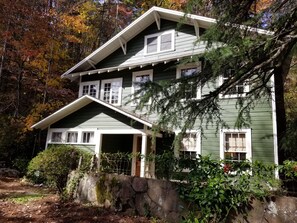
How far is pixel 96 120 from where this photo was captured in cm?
1113

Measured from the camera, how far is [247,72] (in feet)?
16.7

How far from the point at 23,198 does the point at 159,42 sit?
9.22m

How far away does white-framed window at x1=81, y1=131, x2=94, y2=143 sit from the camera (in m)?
11.3

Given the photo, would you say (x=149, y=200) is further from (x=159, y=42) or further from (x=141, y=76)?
(x=159, y=42)

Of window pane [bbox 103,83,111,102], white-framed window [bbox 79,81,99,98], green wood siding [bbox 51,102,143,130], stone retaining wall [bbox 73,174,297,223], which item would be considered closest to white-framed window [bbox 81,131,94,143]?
green wood siding [bbox 51,102,143,130]

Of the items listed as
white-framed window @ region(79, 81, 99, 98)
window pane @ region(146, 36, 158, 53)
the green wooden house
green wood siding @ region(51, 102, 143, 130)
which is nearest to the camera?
the green wooden house

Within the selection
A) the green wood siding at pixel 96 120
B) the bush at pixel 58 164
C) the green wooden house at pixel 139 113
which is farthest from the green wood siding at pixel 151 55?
the bush at pixel 58 164

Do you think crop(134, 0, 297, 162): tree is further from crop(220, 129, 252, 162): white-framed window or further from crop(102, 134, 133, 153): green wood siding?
crop(102, 134, 133, 153): green wood siding

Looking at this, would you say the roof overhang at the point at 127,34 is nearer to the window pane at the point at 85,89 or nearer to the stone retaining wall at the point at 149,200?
the window pane at the point at 85,89

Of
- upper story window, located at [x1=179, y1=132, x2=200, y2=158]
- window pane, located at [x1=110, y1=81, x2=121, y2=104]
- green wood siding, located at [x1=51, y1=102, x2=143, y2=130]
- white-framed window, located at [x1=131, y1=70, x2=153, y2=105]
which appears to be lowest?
upper story window, located at [x1=179, y1=132, x2=200, y2=158]

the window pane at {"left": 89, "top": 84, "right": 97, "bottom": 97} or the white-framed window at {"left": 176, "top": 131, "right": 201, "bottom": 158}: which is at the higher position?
the window pane at {"left": 89, "top": 84, "right": 97, "bottom": 97}

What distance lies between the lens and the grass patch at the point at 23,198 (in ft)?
25.0

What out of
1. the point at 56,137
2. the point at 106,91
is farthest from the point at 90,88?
the point at 56,137

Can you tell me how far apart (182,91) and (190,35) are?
24.7ft
